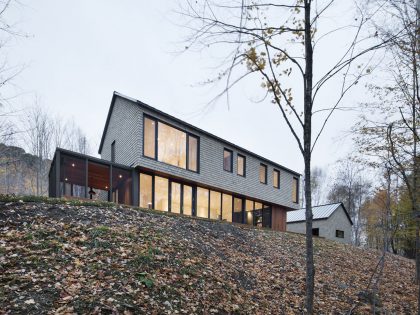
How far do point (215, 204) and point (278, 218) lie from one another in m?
6.53

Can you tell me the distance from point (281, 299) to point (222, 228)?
15.8 ft

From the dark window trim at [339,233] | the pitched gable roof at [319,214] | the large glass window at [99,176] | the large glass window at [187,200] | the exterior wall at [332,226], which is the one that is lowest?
the dark window trim at [339,233]

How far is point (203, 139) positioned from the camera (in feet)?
52.8

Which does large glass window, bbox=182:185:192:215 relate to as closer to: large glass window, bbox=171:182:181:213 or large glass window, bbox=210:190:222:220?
large glass window, bbox=171:182:181:213

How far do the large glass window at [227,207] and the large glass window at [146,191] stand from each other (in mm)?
5399

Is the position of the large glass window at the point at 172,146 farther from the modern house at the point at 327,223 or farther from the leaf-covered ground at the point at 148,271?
the modern house at the point at 327,223

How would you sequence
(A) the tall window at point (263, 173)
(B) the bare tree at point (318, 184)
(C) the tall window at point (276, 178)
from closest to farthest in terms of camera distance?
1. (A) the tall window at point (263, 173)
2. (C) the tall window at point (276, 178)
3. (B) the bare tree at point (318, 184)

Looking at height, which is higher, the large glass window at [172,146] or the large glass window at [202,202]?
the large glass window at [172,146]

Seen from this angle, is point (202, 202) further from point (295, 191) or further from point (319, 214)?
point (319, 214)

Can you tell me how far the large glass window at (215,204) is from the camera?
659 inches

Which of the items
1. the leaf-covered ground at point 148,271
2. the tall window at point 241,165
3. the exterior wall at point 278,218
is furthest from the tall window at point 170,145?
the exterior wall at point 278,218

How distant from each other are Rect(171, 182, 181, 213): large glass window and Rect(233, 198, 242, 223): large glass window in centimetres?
481

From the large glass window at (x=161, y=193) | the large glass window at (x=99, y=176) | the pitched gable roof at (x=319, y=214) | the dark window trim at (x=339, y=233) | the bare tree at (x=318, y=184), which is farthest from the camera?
the bare tree at (x=318, y=184)

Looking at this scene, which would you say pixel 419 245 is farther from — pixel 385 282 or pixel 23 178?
pixel 23 178
